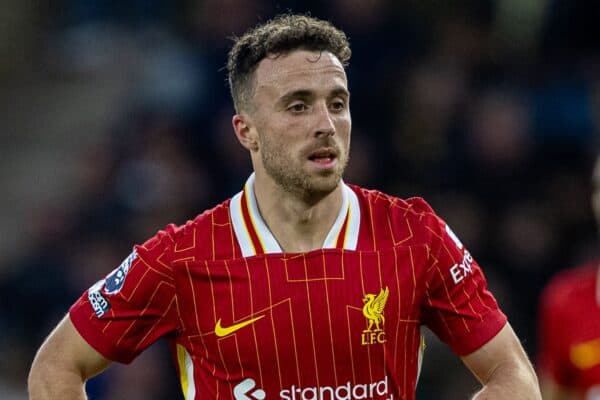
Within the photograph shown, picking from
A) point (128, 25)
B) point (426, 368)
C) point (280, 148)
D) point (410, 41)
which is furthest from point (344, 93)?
point (128, 25)

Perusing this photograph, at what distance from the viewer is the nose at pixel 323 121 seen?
4.11m

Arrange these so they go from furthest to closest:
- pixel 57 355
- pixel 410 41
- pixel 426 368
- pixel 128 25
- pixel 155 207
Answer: pixel 128 25
pixel 410 41
pixel 155 207
pixel 426 368
pixel 57 355

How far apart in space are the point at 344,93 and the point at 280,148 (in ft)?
0.94

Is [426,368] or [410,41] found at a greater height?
[410,41]

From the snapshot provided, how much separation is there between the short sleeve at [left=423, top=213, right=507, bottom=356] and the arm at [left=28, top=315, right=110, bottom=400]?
1.14 m

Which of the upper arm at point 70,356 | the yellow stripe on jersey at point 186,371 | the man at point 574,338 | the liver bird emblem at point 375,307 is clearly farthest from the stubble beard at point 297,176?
the man at point 574,338

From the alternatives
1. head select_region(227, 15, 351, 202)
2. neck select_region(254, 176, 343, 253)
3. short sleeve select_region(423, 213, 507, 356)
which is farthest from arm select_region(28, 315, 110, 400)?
short sleeve select_region(423, 213, 507, 356)

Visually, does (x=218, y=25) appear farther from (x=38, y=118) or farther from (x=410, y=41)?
(x=38, y=118)

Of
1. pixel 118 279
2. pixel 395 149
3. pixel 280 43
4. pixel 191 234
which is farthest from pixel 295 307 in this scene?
pixel 395 149

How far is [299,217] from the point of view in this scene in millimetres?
4297

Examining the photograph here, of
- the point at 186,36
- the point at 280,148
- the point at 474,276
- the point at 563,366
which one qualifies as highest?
the point at 186,36

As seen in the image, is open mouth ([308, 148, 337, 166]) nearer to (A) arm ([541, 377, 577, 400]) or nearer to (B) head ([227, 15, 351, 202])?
(B) head ([227, 15, 351, 202])

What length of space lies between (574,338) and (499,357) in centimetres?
69

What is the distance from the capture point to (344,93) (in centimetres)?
423
